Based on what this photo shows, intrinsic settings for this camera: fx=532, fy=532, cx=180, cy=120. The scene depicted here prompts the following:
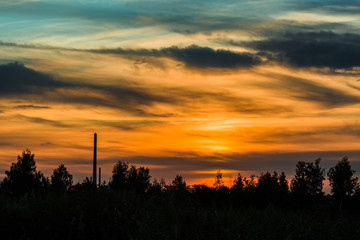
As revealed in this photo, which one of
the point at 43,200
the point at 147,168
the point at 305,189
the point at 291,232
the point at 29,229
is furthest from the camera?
the point at 305,189

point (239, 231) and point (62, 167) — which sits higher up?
point (62, 167)

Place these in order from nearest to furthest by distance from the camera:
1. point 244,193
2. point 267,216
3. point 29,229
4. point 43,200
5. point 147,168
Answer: point 29,229
point 43,200
point 267,216
point 244,193
point 147,168

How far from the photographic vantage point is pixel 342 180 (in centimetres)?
8344

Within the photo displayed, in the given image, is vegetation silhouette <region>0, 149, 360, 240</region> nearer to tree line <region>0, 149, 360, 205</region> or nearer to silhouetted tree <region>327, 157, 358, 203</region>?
tree line <region>0, 149, 360, 205</region>

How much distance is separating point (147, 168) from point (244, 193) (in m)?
22.6

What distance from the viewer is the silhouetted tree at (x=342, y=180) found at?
83000 mm

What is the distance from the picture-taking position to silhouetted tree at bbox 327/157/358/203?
83.0 metres

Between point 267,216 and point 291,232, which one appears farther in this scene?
point 267,216

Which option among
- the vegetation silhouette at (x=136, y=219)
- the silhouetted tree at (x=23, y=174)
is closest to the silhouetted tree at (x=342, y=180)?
the silhouetted tree at (x=23, y=174)

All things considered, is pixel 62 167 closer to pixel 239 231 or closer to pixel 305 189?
pixel 305 189

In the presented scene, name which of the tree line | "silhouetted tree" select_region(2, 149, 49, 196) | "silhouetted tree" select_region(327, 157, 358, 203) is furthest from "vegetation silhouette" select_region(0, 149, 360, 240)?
"silhouetted tree" select_region(327, 157, 358, 203)

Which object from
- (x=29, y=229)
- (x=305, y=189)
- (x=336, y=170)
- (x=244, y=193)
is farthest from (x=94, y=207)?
(x=336, y=170)

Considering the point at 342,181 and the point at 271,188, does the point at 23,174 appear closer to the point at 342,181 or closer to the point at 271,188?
the point at 271,188

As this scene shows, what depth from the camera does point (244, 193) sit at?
51.7m
